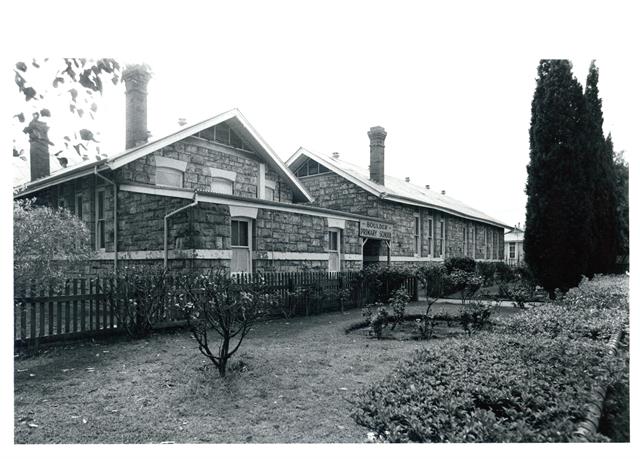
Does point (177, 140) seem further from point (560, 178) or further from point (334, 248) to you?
point (560, 178)

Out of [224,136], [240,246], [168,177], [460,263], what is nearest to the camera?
[240,246]

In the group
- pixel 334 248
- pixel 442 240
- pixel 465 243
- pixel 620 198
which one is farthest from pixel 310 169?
pixel 620 198

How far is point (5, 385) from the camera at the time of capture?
14.6 feet

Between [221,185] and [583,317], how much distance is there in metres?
10.5

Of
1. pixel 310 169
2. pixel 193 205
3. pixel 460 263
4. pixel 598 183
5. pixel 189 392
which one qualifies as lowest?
pixel 189 392

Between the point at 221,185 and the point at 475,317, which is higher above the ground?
the point at 221,185

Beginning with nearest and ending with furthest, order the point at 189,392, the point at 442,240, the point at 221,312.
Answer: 1. the point at 189,392
2. the point at 221,312
3. the point at 442,240

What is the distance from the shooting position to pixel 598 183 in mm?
11773

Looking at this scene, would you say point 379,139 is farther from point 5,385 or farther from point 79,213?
point 5,385

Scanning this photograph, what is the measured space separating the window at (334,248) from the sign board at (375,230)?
120cm

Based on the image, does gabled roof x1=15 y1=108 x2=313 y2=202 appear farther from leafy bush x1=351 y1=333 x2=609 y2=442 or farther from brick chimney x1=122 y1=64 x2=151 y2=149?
leafy bush x1=351 y1=333 x2=609 y2=442

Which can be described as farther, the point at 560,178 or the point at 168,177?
the point at 168,177

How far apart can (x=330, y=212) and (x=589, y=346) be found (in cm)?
912

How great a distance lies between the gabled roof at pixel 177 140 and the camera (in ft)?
33.8
